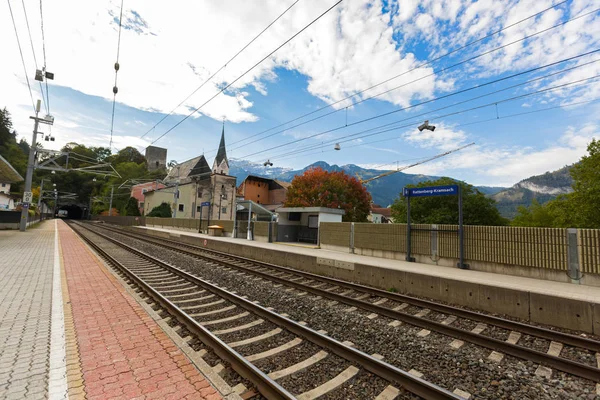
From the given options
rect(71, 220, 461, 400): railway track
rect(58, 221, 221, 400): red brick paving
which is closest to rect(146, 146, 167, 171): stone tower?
rect(58, 221, 221, 400): red brick paving

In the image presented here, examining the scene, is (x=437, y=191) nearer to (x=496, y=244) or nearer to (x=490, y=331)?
(x=496, y=244)

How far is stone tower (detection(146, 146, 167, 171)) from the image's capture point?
4392 inches

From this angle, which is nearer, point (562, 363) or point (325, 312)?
point (562, 363)

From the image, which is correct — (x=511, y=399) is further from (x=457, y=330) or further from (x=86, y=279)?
(x=86, y=279)

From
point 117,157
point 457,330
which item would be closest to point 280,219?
point 457,330

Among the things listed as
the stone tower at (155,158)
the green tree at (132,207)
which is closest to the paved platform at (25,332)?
the green tree at (132,207)

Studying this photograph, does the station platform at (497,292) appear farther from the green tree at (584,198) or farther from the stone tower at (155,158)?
the stone tower at (155,158)

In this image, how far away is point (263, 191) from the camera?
7769 centimetres

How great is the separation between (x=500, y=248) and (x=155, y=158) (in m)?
122

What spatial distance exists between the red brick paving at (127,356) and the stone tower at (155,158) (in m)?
117

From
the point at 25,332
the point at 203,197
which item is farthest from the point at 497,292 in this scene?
the point at 203,197

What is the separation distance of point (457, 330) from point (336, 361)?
2.61 metres

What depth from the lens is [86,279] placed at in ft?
28.3

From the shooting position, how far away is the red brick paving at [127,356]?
313 centimetres
